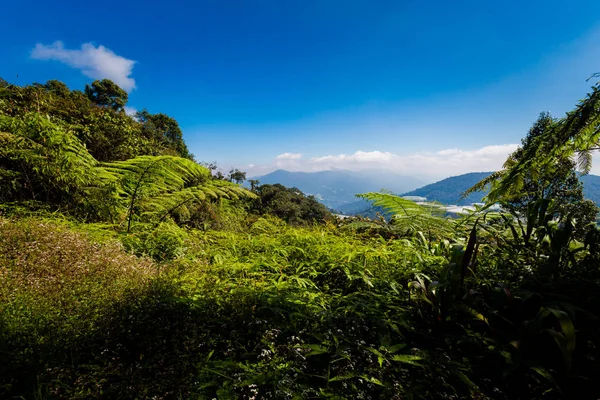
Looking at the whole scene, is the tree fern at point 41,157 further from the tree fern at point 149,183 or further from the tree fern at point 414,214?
the tree fern at point 414,214

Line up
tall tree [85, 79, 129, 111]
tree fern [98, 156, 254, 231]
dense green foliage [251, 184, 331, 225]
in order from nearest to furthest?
tree fern [98, 156, 254, 231]
dense green foliage [251, 184, 331, 225]
tall tree [85, 79, 129, 111]

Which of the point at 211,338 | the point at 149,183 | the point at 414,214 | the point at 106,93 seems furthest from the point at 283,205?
the point at 106,93

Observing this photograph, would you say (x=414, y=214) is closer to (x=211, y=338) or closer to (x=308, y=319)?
(x=308, y=319)

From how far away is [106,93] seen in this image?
3325cm

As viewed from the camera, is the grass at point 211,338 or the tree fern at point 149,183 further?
the tree fern at point 149,183

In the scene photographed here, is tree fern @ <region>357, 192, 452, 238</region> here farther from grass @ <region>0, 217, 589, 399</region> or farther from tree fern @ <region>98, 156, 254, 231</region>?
tree fern @ <region>98, 156, 254, 231</region>

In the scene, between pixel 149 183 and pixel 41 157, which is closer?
pixel 41 157

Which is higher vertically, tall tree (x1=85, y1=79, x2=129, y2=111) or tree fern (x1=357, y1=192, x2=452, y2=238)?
tall tree (x1=85, y1=79, x2=129, y2=111)

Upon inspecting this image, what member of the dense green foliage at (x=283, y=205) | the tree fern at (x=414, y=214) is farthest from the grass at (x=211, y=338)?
the dense green foliage at (x=283, y=205)

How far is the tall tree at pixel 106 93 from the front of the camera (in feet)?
105

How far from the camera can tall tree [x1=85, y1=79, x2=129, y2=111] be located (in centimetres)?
3212

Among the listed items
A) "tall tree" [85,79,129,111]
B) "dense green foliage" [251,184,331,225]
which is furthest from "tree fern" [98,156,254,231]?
"tall tree" [85,79,129,111]

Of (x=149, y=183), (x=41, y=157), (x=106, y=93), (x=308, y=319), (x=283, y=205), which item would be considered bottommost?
(x=283, y=205)

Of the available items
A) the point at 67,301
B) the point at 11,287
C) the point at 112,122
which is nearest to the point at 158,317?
the point at 67,301
